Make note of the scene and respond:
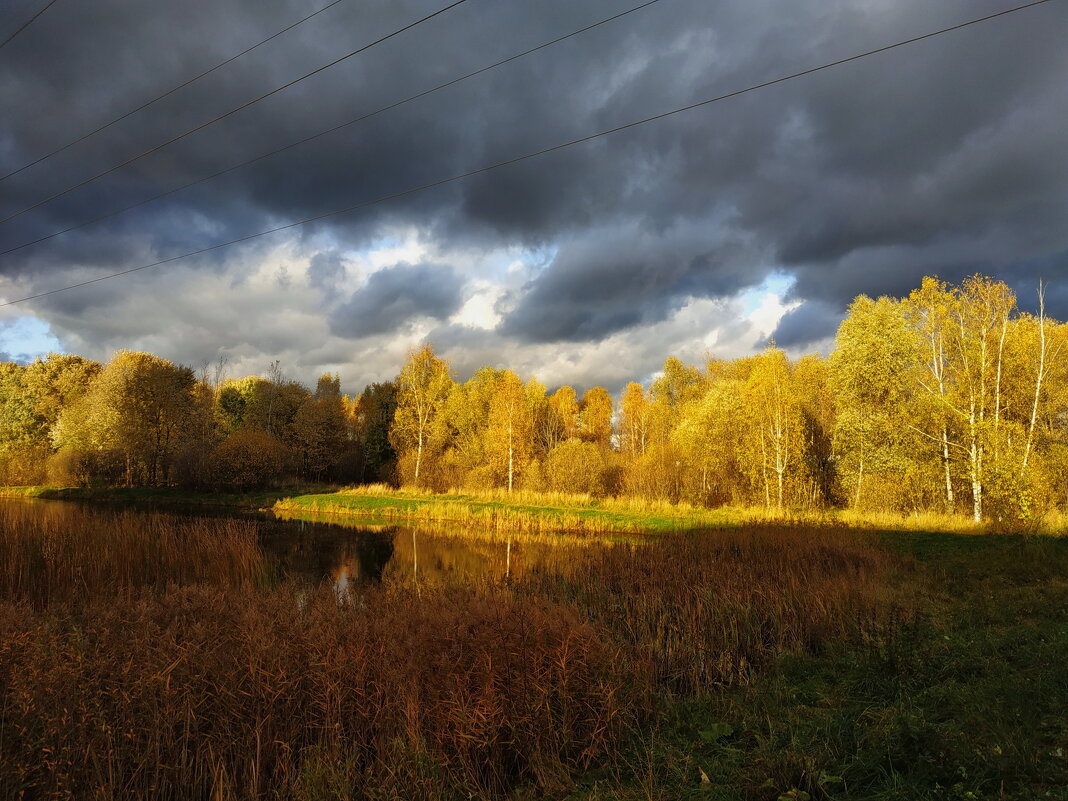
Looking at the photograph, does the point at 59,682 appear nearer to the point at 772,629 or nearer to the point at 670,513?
the point at 772,629

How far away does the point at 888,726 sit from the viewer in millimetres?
4715

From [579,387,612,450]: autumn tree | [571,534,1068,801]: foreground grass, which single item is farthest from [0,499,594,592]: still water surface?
[579,387,612,450]: autumn tree

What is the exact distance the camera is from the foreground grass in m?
3.83

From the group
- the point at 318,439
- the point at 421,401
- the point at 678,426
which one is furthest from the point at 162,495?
the point at 678,426

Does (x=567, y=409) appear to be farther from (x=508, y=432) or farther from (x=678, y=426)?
(x=678, y=426)

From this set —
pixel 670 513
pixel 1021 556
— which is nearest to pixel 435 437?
pixel 670 513

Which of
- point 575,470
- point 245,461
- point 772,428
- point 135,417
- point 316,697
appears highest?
point 135,417

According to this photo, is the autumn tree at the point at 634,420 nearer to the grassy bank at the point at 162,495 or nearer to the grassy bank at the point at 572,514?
the grassy bank at the point at 572,514

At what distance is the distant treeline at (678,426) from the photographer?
902 inches

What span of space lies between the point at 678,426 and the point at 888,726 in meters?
32.7

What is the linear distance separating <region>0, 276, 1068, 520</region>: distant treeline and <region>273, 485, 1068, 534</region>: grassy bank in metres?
2.34

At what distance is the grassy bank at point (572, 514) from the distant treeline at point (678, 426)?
234 cm

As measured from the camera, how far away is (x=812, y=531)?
19.5m

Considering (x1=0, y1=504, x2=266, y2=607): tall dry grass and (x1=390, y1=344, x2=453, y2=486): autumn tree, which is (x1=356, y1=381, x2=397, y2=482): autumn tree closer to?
(x1=390, y1=344, x2=453, y2=486): autumn tree
